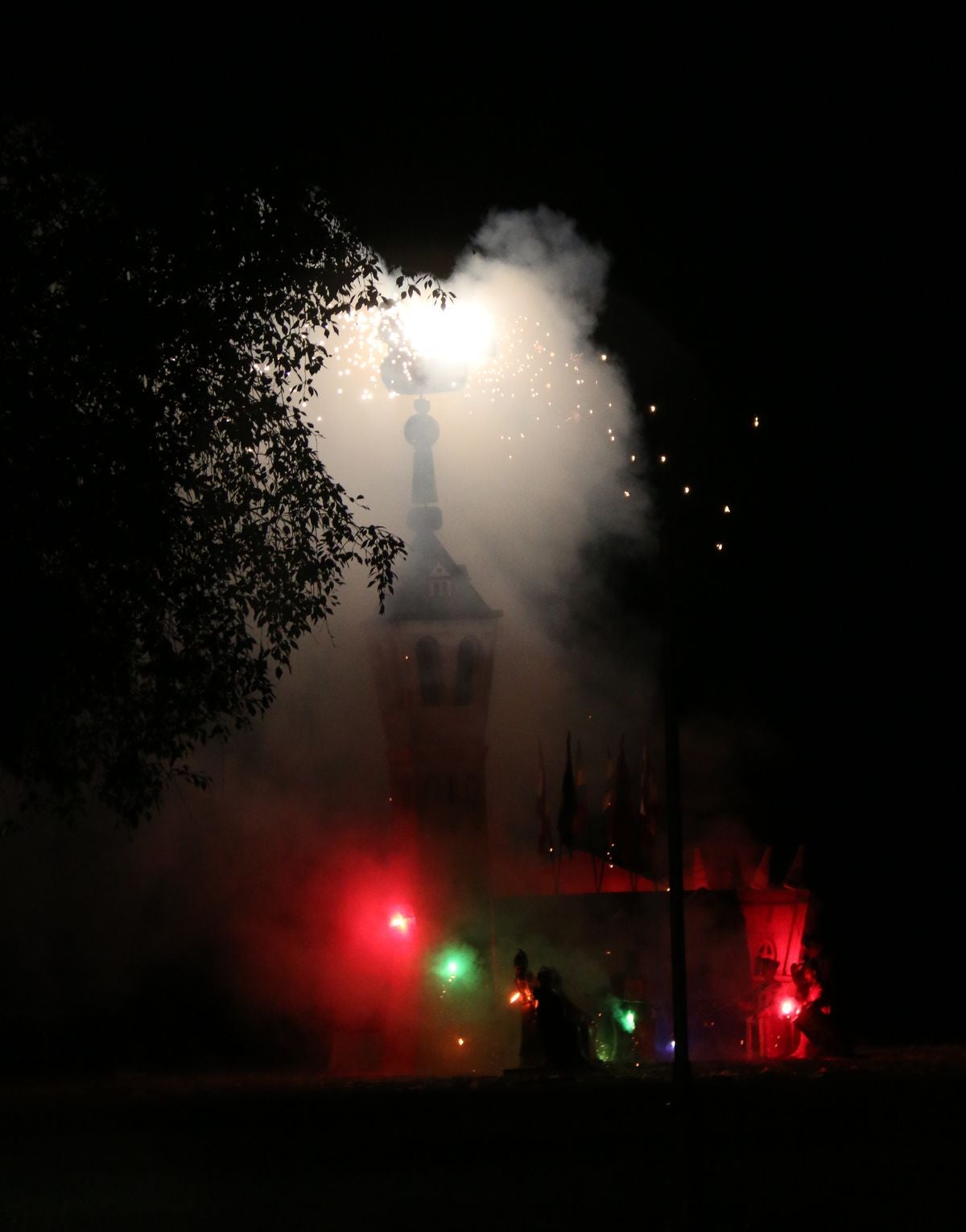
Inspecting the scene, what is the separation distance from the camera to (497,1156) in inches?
355

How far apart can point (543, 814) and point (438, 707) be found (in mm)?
3800

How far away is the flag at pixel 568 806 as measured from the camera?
2367 centimetres

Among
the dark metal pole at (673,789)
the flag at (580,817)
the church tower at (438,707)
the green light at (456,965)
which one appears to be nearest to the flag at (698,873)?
the flag at (580,817)

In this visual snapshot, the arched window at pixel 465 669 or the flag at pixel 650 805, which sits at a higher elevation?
the arched window at pixel 465 669

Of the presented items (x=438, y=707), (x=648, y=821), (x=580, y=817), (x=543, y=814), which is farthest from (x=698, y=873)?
(x=438, y=707)

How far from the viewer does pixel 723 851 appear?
85.7 feet

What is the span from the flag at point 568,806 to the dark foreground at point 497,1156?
537 inches

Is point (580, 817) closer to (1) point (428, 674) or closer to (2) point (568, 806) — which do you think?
(2) point (568, 806)

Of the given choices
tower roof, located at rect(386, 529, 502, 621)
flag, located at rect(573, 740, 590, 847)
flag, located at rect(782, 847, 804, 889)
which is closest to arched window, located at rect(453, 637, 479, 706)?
tower roof, located at rect(386, 529, 502, 621)

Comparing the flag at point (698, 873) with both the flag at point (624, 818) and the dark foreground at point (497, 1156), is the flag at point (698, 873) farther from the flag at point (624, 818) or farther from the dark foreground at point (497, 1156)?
the dark foreground at point (497, 1156)

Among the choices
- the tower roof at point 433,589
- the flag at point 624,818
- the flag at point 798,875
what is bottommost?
the flag at point 798,875

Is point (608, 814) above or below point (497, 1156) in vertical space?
above

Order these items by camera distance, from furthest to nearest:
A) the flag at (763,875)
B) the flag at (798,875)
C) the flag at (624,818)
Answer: the flag at (624,818), the flag at (763,875), the flag at (798,875)

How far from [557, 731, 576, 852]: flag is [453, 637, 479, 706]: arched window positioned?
4.26 m
